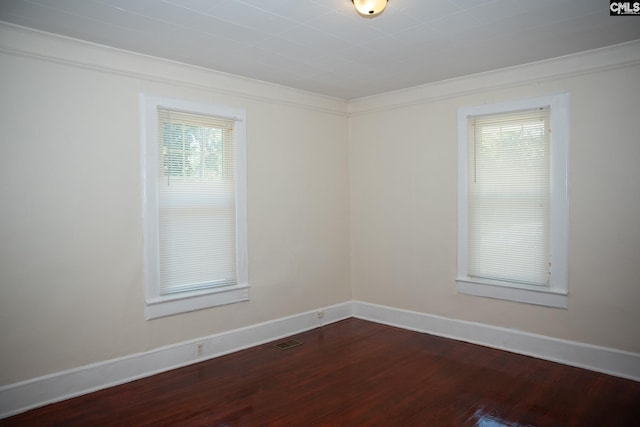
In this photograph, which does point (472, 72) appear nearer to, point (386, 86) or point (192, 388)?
point (386, 86)

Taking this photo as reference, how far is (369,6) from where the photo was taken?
257cm

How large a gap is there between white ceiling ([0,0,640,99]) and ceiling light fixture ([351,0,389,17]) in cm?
15

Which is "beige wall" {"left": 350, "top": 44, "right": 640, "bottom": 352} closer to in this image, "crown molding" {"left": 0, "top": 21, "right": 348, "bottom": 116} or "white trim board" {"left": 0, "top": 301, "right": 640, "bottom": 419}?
"white trim board" {"left": 0, "top": 301, "right": 640, "bottom": 419}

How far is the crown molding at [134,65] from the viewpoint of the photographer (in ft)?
10.1

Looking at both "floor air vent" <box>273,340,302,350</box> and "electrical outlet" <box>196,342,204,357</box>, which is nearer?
"electrical outlet" <box>196,342,204,357</box>

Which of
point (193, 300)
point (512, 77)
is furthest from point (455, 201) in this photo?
point (193, 300)

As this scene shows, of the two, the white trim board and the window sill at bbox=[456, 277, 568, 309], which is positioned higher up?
the window sill at bbox=[456, 277, 568, 309]

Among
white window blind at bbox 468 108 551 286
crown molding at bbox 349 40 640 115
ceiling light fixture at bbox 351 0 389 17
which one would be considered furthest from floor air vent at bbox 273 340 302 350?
ceiling light fixture at bbox 351 0 389 17

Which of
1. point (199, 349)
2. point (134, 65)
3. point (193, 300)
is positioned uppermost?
point (134, 65)

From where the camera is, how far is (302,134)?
4.99 m

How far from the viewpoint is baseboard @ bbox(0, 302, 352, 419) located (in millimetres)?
3070

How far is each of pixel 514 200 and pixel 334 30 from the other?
8.02 feet

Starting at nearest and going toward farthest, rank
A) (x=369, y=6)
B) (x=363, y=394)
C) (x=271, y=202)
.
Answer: (x=369, y=6)
(x=363, y=394)
(x=271, y=202)

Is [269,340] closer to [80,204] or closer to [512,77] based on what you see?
[80,204]
